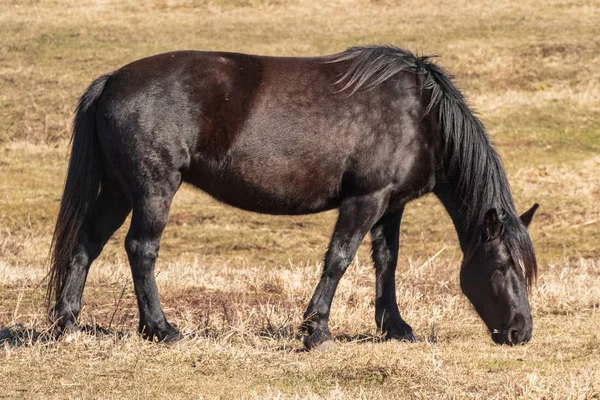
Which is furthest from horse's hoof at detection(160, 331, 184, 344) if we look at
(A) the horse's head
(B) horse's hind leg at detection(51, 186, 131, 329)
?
(A) the horse's head

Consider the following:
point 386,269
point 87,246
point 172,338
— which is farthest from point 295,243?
point 172,338

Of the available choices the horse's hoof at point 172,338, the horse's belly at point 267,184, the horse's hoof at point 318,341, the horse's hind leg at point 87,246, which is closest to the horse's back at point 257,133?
the horse's belly at point 267,184

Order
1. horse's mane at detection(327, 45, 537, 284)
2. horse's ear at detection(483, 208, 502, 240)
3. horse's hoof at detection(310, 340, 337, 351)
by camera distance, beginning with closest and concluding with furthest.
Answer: horse's hoof at detection(310, 340, 337, 351) < horse's ear at detection(483, 208, 502, 240) < horse's mane at detection(327, 45, 537, 284)

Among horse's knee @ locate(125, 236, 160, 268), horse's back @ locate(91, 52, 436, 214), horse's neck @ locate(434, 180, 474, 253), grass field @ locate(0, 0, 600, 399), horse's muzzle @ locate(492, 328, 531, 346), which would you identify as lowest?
grass field @ locate(0, 0, 600, 399)

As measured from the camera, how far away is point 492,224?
23.2 feet

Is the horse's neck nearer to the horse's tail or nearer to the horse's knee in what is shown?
the horse's knee

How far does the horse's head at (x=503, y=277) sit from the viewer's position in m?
6.93

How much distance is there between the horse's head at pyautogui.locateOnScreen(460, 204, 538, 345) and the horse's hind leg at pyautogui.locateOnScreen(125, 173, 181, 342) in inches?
90.7

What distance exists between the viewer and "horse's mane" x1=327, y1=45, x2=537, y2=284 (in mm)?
7102

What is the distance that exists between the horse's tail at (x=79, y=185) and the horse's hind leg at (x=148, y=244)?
473mm

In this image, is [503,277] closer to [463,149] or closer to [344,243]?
[463,149]

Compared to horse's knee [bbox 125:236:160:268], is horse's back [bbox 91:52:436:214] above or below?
above

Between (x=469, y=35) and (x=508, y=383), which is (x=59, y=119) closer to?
(x=469, y=35)

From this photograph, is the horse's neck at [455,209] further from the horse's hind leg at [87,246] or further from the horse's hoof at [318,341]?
the horse's hind leg at [87,246]
